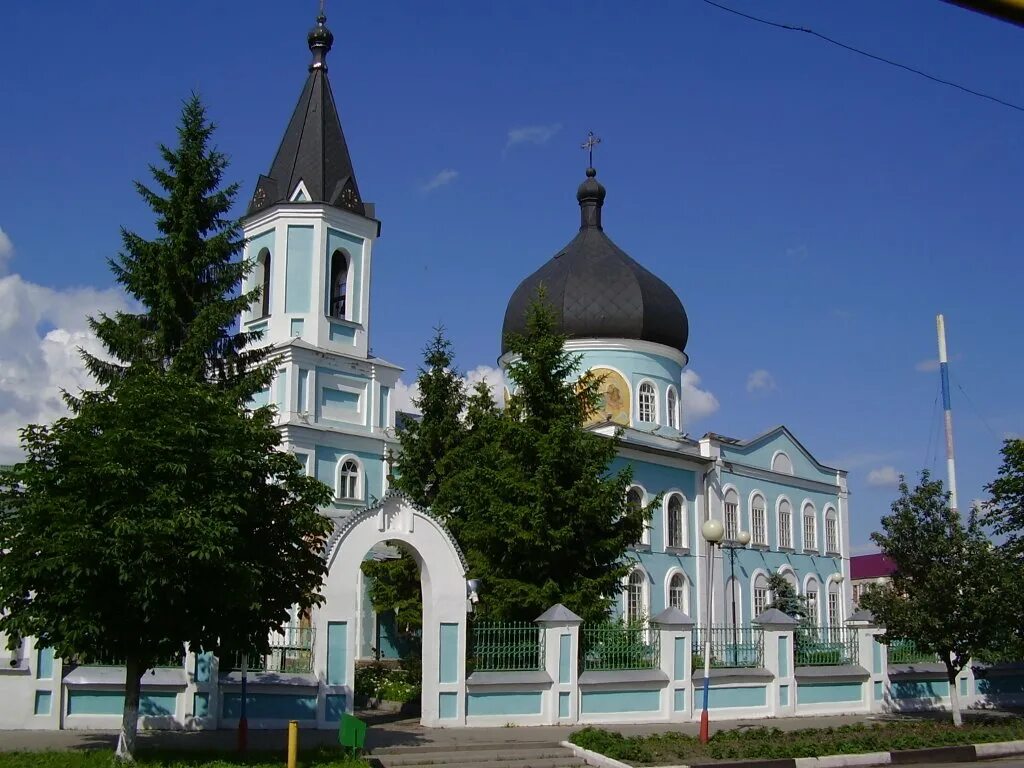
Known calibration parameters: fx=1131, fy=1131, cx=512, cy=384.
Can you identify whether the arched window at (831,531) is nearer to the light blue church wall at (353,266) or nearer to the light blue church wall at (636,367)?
the light blue church wall at (636,367)

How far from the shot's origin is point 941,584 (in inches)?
775

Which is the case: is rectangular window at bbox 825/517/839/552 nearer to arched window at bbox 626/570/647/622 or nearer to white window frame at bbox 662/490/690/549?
white window frame at bbox 662/490/690/549

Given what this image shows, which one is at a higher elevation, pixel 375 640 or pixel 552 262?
pixel 552 262

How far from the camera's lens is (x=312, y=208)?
29.9m

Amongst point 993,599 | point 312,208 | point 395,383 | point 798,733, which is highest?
point 312,208

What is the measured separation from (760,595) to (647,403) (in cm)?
726

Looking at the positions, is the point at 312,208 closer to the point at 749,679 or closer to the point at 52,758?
the point at 749,679

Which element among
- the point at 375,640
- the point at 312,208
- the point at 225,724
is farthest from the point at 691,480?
the point at 225,724

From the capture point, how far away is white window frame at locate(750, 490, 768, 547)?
3719cm

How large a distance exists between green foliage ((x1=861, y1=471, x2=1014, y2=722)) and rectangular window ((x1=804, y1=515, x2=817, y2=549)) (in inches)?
756

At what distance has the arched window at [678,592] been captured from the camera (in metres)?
34.0

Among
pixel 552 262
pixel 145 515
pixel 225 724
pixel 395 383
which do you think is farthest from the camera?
pixel 552 262

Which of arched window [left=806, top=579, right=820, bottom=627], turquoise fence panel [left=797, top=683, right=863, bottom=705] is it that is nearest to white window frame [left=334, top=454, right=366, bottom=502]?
turquoise fence panel [left=797, top=683, right=863, bottom=705]

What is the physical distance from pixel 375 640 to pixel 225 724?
12.4m
